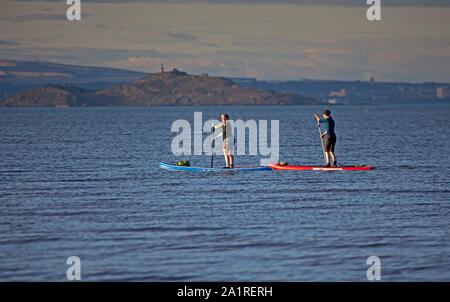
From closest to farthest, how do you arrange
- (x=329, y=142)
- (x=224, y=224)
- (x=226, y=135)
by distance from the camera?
(x=224, y=224)
(x=226, y=135)
(x=329, y=142)

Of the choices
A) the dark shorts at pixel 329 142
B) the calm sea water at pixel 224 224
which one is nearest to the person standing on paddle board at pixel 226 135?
the calm sea water at pixel 224 224

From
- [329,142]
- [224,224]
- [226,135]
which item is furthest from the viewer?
[329,142]

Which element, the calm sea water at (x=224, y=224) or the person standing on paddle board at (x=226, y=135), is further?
the person standing on paddle board at (x=226, y=135)

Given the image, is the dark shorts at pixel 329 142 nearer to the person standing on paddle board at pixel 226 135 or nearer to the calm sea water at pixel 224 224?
the calm sea water at pixel 224 224

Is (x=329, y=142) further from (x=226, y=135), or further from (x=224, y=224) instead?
(x=224, y=224)

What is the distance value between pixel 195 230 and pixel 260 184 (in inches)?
374

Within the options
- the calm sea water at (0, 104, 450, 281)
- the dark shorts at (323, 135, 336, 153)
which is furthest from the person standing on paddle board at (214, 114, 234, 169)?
the dark shorts at (323, 135, 336, 153)

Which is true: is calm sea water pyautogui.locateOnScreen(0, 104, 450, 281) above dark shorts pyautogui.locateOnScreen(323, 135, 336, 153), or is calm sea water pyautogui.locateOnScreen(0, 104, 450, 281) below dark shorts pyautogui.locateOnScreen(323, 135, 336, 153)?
below

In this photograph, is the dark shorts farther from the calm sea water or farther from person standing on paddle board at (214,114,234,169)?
person standing on paddle board at (214,114,234,169)

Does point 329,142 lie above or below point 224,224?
above

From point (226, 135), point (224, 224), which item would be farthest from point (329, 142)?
point (224, 224)
